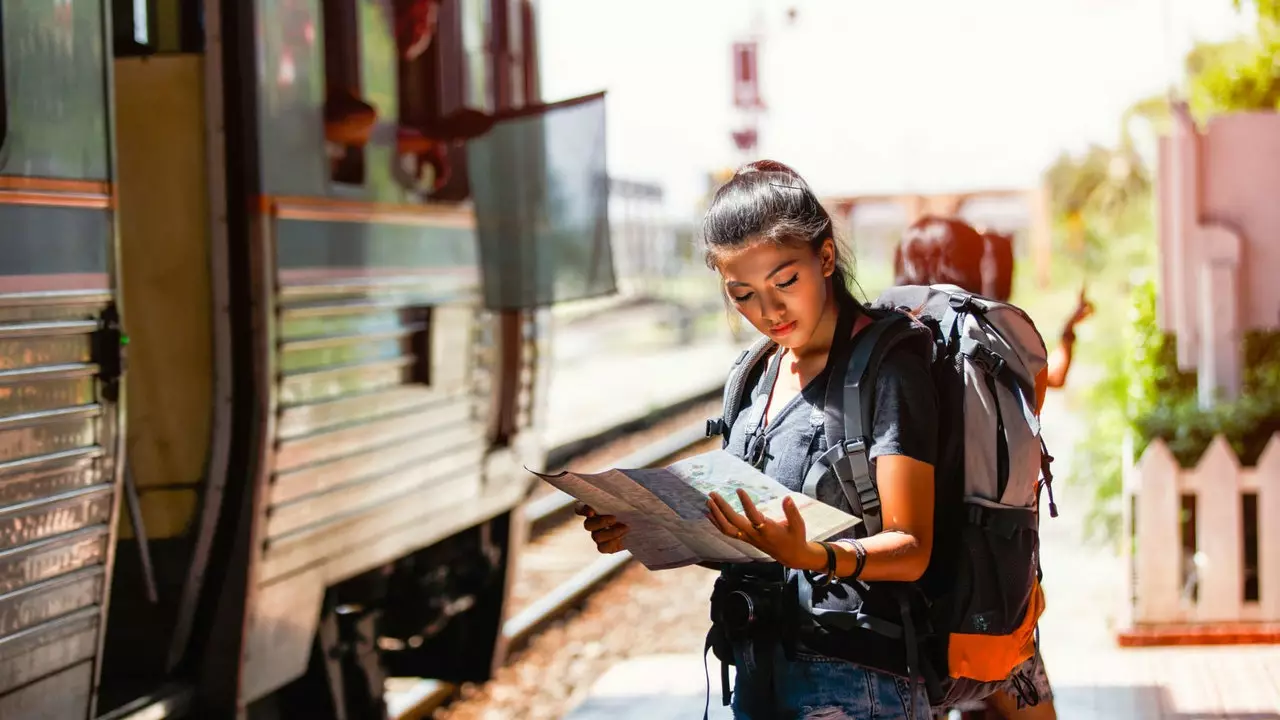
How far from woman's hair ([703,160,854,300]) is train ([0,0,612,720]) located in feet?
5.58

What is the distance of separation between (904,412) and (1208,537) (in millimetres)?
4058

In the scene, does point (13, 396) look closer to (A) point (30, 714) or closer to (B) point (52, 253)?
(B) point (52, 253)

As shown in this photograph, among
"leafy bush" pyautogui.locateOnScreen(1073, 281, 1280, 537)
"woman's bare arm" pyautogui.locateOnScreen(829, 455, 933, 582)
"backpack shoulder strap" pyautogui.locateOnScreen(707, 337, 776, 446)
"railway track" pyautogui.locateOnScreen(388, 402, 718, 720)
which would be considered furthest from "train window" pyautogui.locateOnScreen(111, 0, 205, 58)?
A: "leafy bush" pyautogui.locateOnScreen(1073, 281, 1280, 537)

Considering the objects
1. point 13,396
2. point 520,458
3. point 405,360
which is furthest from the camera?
point 520,458

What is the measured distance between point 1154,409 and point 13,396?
4866mm

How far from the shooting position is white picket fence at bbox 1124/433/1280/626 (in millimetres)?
5793

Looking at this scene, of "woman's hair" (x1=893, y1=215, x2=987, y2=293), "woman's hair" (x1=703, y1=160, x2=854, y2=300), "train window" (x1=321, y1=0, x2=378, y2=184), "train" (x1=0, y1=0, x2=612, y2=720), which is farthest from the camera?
"train window" (x1=321, y1=0, x2=378, y2=184)

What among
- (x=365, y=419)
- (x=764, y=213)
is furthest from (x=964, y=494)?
(x=365, y=419)

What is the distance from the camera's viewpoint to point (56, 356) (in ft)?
11.2

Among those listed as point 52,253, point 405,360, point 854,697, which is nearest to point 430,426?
point 405,360

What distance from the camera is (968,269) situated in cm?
369

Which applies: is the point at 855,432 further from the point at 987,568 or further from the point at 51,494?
the point at 51,494

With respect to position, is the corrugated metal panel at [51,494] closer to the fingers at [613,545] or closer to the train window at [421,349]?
→ the fingers at [613,545]

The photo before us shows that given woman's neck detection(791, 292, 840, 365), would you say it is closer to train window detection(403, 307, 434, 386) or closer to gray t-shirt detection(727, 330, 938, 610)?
gray t-shirt detection(727, 330, 938, 610)
